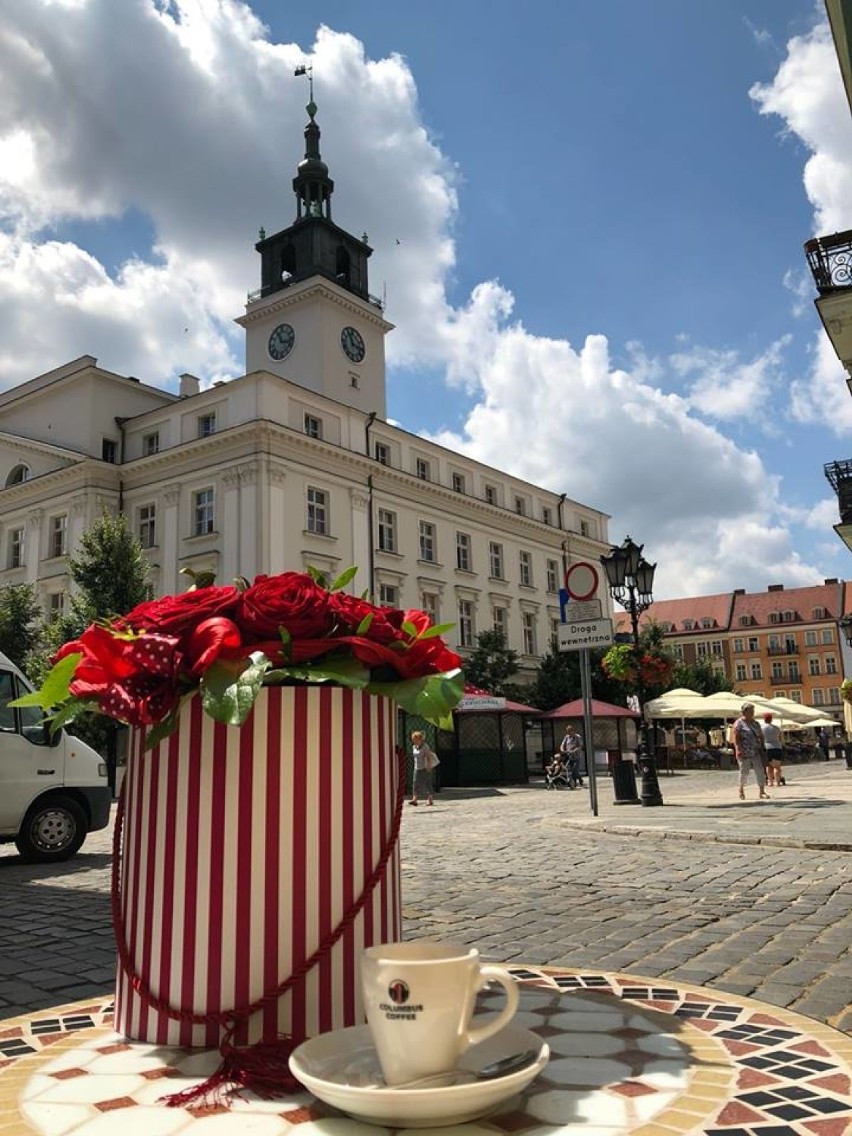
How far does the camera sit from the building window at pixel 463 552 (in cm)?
4500

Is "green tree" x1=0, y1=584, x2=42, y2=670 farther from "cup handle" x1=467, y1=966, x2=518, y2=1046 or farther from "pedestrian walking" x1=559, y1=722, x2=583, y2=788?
"cup handle" x1=467, y1=966, x2=518, y2=1046

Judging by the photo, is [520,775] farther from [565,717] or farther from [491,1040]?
[491,1040]

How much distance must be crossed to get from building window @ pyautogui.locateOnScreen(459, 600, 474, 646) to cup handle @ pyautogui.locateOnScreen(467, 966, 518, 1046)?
40769 mm

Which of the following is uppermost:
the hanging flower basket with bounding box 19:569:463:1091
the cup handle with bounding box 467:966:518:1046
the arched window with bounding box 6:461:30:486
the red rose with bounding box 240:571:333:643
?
the arched window with bounding box 6:461:30:486

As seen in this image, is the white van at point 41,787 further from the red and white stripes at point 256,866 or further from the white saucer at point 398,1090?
the white saucer at point 398,1090

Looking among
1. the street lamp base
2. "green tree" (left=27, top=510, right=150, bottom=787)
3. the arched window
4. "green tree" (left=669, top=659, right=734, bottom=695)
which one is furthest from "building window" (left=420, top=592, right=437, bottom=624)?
the street lamp base

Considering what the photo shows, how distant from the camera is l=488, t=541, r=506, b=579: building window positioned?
47.1 meters

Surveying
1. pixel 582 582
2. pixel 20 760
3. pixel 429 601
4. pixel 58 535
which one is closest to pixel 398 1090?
pixel 20 760

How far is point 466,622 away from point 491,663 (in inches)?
151

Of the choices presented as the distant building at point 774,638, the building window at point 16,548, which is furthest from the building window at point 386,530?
the distant building at point 774,638

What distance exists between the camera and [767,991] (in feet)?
12.7

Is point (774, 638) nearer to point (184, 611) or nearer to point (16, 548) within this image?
point (16, 548)

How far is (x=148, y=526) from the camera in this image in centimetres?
3816

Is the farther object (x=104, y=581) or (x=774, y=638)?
(x=774, y=638)
